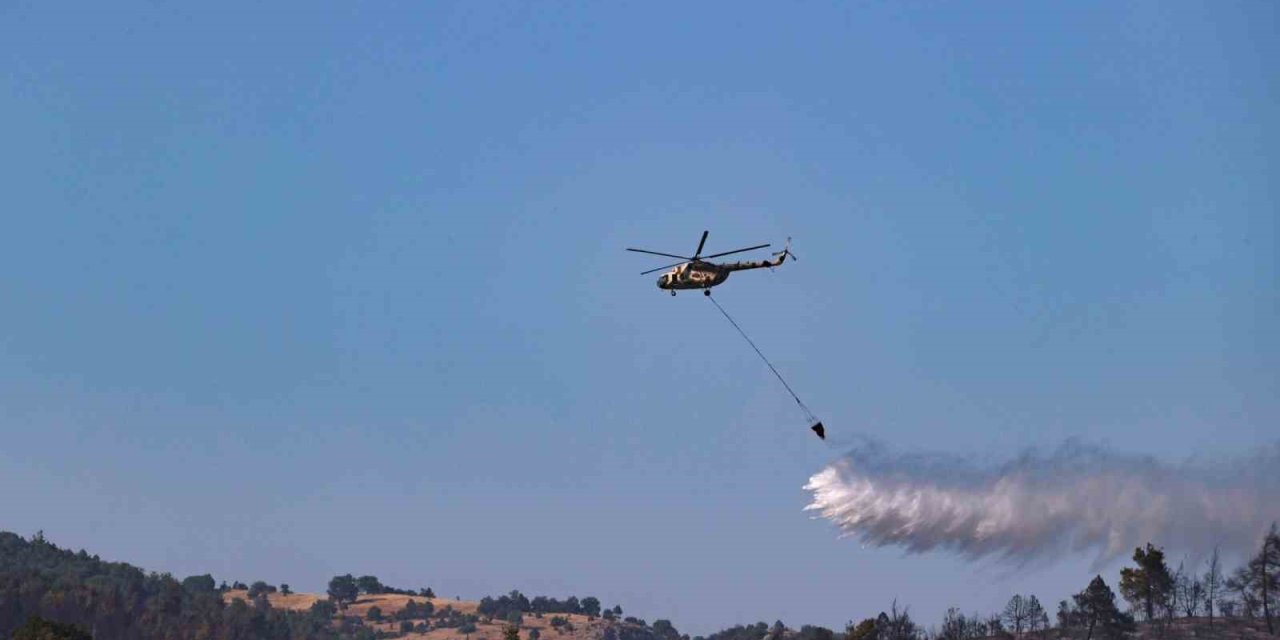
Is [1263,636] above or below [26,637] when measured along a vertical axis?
above

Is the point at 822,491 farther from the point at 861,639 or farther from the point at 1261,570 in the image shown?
the point at 1261,570

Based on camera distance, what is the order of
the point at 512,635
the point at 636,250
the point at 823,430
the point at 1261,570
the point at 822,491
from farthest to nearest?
the point at 1261,570 → the point at 512,635 → the point at 822,491 → the point at 636,250 → the point at 823,430

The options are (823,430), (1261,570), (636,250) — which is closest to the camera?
(823,430)

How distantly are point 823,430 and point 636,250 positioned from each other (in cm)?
1733

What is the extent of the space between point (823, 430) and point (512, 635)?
76.9m

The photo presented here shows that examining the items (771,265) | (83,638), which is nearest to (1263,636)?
(771,265)

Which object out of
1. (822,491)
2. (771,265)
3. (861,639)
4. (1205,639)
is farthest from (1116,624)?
(771,265)

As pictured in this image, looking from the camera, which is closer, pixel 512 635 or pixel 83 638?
pixel 83 638

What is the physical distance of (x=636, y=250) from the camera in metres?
109

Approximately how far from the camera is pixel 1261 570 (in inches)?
7667

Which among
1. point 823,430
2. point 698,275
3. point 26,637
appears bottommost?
point 26,637

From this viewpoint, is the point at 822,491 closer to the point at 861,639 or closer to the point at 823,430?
the point at 823,430

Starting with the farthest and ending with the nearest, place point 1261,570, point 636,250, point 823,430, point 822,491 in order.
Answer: point 1261,570 → point 822,491 → point 636,250 → point 823,430

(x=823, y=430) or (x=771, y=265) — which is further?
(x=771, y=265)
